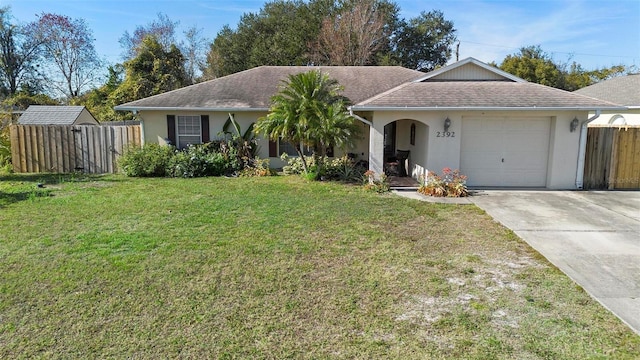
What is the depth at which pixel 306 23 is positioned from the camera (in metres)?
34.4

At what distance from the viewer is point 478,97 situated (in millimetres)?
11812

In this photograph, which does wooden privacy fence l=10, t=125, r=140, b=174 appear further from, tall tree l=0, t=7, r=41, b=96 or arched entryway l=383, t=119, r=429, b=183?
tall tree l=0, t=7, r=41, b=96

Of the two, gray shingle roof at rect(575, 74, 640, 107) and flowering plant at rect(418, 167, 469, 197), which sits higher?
gray shingle roof at rect(575, 74, 640, 107)

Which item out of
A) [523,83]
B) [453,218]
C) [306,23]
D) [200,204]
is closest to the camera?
[453,218]

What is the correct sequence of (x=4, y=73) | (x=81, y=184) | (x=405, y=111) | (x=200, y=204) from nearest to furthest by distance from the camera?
(x=200, y=204)
(x=405, y=111)
(x=81, y=184)
(x=4, y=73)

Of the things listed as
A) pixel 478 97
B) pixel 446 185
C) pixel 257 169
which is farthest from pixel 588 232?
pixel 257 169

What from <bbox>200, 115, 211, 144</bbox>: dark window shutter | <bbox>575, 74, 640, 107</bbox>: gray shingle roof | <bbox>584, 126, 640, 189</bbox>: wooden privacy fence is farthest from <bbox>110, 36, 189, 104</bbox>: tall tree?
<bbox>575, 74, 640, 107</bbox>: gray shingle roof

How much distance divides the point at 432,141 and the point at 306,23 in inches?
1032

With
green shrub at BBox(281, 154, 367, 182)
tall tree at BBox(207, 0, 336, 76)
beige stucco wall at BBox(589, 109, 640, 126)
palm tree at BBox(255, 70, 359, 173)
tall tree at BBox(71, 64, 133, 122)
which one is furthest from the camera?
tall tree at BBox(207, 0, 336, 76)

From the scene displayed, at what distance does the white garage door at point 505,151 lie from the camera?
11922 millimetres

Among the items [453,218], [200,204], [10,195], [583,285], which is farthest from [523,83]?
[10,195]

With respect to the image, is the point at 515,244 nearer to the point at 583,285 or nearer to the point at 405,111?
the point at 583,285

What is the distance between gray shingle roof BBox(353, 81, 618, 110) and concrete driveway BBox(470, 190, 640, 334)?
2488mm

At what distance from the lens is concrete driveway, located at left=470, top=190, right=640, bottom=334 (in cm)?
503
